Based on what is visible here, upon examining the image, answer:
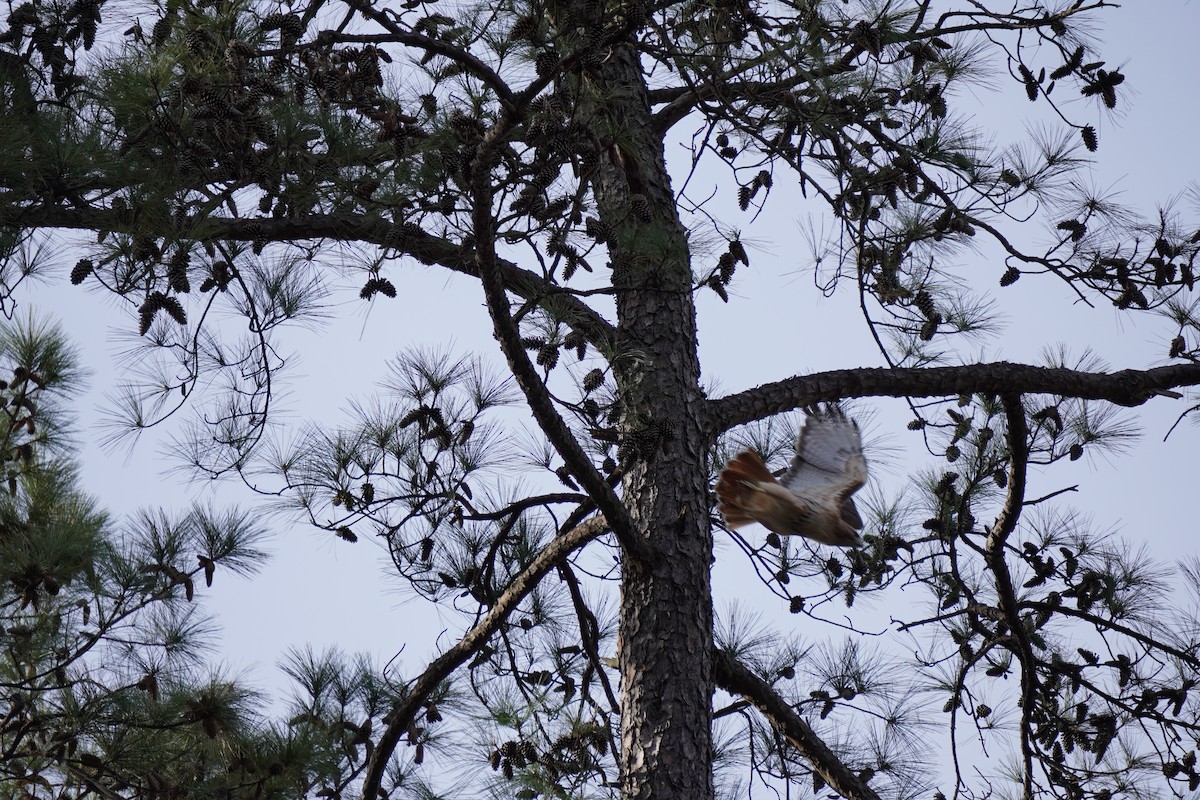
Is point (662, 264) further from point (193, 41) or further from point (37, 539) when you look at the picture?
point (37, 539)

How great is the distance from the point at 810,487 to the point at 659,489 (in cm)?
61

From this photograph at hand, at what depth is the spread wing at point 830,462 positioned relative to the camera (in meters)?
3.35

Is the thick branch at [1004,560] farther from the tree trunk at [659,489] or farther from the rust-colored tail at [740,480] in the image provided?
the tree trunk at [659,489]

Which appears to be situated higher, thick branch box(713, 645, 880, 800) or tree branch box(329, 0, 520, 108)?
tree branch box(329, 0, 520, 108)

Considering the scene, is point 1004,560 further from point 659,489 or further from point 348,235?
point 348,235

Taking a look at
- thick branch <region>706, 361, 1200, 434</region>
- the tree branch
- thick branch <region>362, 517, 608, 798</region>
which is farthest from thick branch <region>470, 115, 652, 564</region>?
thick branch <region>706, 361, 1200, 434</region>

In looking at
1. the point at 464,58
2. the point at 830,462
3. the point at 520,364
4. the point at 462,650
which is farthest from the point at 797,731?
the point at 464,58

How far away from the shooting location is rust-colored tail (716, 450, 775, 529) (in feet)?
10.2

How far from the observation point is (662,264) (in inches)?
104

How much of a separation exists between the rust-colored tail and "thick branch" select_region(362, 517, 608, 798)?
393 millimetres

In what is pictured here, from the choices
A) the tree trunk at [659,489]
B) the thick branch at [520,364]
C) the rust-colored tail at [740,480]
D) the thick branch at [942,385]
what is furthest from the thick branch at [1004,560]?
the thick branch at [520,364]

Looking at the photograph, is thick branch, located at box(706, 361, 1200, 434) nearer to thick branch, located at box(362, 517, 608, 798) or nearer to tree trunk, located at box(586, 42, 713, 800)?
tree trunk, located at box(586, 42, 713, 800)

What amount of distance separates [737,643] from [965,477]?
0.94 m

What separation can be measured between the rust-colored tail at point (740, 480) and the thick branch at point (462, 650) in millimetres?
393
